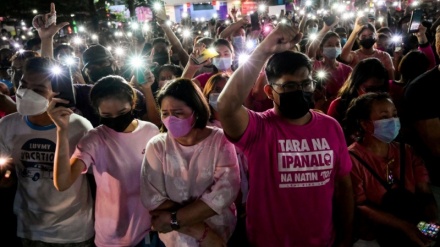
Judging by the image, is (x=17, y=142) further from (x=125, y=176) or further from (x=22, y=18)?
(x=22, y=18)

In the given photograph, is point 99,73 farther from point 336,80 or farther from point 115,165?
point 336,80

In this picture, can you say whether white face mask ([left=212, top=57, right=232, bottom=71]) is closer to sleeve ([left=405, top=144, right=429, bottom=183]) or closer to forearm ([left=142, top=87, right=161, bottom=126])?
forearm ([left=142, top=87, right=161, bottom=126])

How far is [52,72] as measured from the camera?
103 inches

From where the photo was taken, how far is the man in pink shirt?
2.29 meters

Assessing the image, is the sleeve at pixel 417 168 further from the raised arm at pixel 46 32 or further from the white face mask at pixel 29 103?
the raised arm at pixel 46 32

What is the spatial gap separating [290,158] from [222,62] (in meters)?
3.01

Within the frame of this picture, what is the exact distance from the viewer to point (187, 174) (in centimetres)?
237

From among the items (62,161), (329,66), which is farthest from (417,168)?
(329,66)

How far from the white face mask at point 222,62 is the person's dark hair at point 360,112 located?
7.72 feet

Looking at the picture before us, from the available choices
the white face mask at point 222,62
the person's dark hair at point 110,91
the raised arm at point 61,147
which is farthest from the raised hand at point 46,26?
the raised arm at point 61,147

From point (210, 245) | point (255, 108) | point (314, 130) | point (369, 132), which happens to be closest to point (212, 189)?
point (210, 245)

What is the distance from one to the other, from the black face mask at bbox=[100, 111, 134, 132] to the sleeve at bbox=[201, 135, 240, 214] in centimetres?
74

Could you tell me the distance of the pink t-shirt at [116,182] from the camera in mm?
2605

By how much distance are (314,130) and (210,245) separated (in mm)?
994
